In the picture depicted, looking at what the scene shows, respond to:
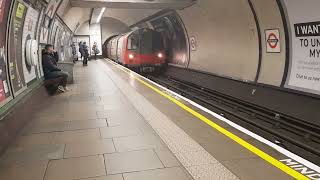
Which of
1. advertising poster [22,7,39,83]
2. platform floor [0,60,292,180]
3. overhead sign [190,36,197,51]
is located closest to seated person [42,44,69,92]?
advertising poster [22,7,39,83]

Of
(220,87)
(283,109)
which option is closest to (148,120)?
(283,109)

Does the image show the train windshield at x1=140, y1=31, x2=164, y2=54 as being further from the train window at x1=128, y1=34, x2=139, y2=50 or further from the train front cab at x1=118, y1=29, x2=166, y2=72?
the train window at x1=128, y1=34, x2=139, y2=50

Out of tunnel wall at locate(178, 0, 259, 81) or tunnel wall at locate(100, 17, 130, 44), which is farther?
tunnel wall at locate(100, 17, 130, 44)

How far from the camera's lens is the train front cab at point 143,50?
18.2 m

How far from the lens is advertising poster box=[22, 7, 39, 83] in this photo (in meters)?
6.48

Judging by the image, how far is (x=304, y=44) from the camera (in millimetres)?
7297

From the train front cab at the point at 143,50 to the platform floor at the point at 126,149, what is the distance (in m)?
11.8

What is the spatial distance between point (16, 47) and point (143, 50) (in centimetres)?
1263

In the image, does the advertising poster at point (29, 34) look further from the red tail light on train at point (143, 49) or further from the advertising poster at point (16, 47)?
the red tail light on train at point (143, 49)

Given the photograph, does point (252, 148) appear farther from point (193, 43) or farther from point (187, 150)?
point (193, 43)

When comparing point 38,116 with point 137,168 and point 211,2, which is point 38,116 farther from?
point 211,2

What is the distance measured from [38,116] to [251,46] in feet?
21.5

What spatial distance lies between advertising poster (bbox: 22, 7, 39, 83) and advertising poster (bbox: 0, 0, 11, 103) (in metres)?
1.55

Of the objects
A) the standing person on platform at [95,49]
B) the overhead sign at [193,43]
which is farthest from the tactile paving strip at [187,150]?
the standing person on platform at [95,49]
